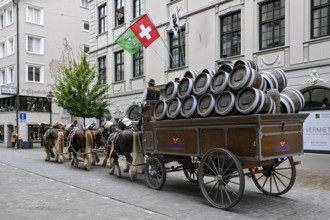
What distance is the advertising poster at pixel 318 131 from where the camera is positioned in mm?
13078

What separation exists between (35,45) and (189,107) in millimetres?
30858

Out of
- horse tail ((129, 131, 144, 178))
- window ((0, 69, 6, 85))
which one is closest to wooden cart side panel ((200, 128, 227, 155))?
horse tail ((129, 131, 144, 178))

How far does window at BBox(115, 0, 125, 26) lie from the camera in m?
23.6

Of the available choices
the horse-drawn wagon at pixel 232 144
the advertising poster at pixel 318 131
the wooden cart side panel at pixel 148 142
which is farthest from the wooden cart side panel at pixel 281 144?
the advertising poster at pixel 318 131

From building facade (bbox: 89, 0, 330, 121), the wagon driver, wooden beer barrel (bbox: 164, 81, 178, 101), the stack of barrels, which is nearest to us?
the stack of barrels

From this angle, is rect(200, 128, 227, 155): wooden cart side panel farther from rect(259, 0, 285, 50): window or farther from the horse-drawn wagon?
rect(259, 0, 285, 50): window

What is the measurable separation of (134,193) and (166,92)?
2.38m

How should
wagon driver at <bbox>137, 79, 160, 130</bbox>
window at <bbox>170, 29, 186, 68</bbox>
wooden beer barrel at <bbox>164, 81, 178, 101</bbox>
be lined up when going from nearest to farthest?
wooden beer barrel at <bbox>164, 81, 178, 101</bbox>
wagon driver at <bbox>137, 79, 160, 130</bbox>
window at <bbox>170, 29, 186, 68</bbox>

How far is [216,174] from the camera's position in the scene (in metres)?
6.88

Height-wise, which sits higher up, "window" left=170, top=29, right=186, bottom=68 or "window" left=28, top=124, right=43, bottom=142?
"window" left=170, top=29, right=186, bottom=68

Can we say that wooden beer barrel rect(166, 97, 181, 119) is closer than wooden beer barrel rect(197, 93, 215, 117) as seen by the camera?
No

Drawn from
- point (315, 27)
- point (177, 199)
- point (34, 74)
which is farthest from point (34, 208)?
point (34, 74)

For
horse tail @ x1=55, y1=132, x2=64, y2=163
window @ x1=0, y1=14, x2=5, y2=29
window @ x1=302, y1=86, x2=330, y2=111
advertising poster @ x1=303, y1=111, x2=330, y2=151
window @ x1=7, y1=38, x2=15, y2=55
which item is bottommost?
horse tail @ x1=55, y1=132, x2=64, y2=163

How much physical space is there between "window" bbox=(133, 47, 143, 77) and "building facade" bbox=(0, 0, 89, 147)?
1306 cm
